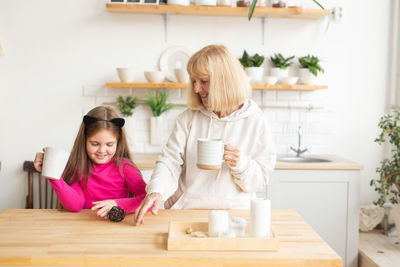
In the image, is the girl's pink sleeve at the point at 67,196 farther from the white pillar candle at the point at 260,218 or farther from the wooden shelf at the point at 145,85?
the wooden shelf at the point at 145,85

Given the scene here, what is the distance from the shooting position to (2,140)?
348 cm

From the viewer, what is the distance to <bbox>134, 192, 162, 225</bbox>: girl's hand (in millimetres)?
1557

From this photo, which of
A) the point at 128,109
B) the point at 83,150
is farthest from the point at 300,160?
the point at 83,150

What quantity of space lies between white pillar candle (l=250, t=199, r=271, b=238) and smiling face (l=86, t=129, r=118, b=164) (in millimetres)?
820

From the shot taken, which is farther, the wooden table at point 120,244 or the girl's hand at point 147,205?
the girl's hand at point 147,205

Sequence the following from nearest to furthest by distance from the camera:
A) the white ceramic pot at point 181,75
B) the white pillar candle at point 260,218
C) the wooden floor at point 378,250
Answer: the white pillar candle at point 260,218 < the wooden floor at point 378,250 < the white ceramic pot at point 181,75

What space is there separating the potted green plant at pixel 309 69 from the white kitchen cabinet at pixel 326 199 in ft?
2.78

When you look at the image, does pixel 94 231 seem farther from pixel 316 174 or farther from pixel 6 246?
pixel 316 174

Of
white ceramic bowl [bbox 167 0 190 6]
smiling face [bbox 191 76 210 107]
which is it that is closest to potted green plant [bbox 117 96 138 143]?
white ceramic bowl [bbox 167 0 190 6]

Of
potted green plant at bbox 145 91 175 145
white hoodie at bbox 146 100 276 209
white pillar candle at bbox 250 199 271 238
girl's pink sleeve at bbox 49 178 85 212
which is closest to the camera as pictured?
white pillar candle at bbox 250 199 271 238

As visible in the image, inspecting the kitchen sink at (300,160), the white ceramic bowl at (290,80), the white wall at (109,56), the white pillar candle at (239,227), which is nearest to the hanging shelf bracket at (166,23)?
the white wall at (109,56)

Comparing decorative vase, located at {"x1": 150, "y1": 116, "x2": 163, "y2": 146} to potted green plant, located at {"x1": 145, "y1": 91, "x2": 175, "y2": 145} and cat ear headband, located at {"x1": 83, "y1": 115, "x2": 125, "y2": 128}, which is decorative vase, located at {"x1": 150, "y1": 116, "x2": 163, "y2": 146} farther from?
cat ear headband, located at {"x1": 83, "y1": 115, "x2": 125, "y2": 128}

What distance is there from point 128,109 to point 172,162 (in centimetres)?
166

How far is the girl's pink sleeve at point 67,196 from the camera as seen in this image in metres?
1.68
